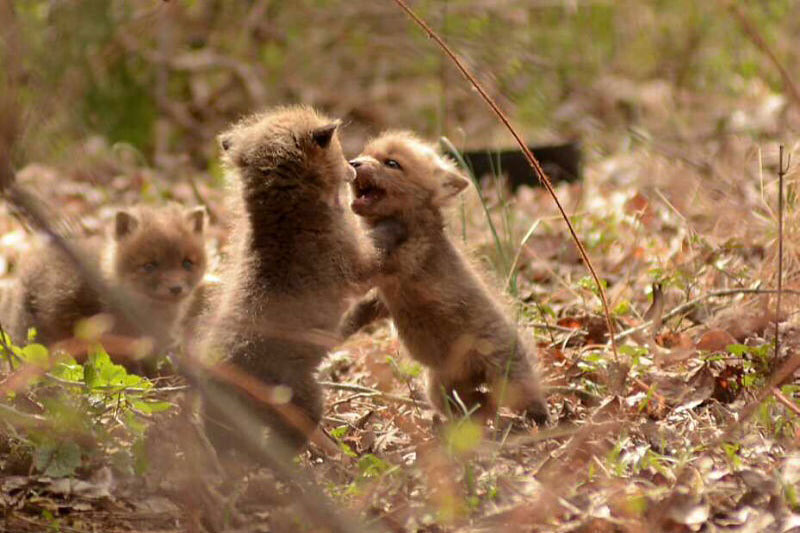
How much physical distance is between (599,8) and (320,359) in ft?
27.5

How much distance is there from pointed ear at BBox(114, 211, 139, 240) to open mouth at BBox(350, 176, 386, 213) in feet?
6.46

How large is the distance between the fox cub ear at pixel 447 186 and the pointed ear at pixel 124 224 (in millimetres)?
2198

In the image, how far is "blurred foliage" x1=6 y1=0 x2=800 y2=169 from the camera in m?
10.5

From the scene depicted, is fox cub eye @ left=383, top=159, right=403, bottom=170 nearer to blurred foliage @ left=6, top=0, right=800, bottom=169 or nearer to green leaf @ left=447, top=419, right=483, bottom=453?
green leaf @ left=447, top=419, right=483, bottom=453

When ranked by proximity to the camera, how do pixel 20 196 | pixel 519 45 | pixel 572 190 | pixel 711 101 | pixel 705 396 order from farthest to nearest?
1. pixel 711 101
2. pixel 519 45
3. pixel 572 190
4. pixel 705 396
5. pixel 20 196

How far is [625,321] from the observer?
5.70 m

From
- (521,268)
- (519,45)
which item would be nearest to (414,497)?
(521,268)

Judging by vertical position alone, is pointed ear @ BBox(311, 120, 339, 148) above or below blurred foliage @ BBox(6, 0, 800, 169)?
above

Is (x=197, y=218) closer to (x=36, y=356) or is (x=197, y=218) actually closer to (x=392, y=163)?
(x=392, y=163)

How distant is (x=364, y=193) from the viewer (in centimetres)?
496

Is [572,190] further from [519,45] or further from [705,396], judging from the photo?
[705,396]

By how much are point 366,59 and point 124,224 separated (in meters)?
6.51

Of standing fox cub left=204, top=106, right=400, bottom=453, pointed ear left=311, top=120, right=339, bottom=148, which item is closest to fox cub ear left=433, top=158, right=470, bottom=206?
standing fox cub left=204, top=106, right=400, bottom=453

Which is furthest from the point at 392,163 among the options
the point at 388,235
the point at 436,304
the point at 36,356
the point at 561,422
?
the point at 36,356
